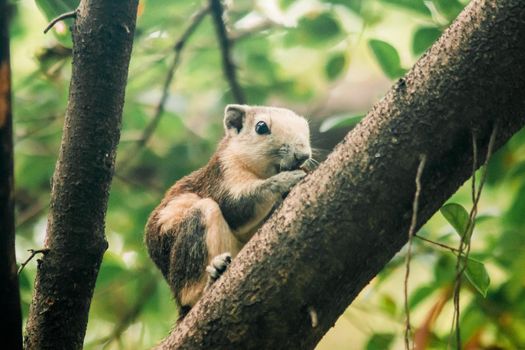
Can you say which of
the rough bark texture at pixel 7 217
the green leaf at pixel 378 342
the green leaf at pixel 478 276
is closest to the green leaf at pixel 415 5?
the green leaf at pixel 478 276

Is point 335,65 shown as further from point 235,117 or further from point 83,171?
point 83,171

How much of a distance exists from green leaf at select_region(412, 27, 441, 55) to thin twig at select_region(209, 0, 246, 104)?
151cm

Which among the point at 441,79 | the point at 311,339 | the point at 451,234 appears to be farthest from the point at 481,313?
the point at 441,79

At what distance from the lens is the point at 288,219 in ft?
8.21

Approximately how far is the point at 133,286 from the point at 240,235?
1.59 m

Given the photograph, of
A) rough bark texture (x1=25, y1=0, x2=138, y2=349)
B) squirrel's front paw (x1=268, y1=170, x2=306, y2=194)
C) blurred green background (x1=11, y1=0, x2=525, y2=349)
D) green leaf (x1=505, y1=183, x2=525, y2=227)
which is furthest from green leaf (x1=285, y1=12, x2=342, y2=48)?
rough bark texture (x1=25, y1=0, x2=138, y2=349)

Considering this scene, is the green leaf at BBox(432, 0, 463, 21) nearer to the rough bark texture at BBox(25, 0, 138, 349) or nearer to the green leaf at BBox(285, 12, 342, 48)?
the green leaf at BBox(285, 12, 342, 48)

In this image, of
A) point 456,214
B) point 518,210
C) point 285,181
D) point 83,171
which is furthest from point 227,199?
point 518,210

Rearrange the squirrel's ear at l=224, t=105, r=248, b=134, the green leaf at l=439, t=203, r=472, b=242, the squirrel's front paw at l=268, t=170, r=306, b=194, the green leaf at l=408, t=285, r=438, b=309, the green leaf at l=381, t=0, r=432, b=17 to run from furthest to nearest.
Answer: the squirrel's ear at l=224, t=105, r=248, b=134 < the green leaf at l=408, t=285, r=438, b=309 < the green leaf at l=381, t=0, r=432, b=17 < the squirrel's front paw at l=268, t=170, r=306, b=194 < the green leaf at l=439, t=203, r=472, b=242

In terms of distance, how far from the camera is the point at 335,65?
15.4 feet

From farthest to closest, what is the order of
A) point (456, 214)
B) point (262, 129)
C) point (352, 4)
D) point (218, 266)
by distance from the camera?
point (262, 129), point (352, 4), point (218, 266), point (456, 214)

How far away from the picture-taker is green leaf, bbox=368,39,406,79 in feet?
12.3

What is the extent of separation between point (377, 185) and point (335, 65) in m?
2.47

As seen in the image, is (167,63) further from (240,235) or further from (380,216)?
(380,216)
